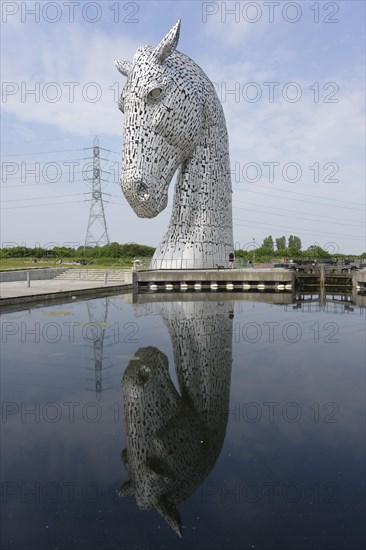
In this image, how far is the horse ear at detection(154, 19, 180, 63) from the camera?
19141 millimetres

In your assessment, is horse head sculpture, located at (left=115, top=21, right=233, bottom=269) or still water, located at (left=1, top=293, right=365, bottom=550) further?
horse head sculpture, located at (left=115, top=21, right=233, bottom=269)

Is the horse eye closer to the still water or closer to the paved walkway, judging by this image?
the paved walkway

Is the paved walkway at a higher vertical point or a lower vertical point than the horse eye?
lower

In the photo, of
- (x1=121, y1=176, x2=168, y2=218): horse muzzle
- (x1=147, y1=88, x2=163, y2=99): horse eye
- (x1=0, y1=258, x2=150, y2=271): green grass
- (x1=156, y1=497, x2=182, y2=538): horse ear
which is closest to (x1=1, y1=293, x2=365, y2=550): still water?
(x1=156, y1=497, x2=182, y2=538): horse ear

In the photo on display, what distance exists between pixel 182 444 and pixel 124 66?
20784 mm

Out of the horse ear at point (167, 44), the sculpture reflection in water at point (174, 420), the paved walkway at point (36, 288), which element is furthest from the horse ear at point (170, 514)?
the horse ear at point (167, 44)

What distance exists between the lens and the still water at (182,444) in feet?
9.48

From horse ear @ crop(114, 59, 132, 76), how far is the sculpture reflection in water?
55.0ft

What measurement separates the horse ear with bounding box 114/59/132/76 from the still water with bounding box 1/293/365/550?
16.6 metres

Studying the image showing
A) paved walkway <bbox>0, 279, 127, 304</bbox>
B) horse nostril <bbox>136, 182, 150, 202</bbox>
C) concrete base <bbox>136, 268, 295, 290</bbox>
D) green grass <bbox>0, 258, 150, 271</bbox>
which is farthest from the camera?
green grass <bbox>0, 258, 150, 271</bbox>

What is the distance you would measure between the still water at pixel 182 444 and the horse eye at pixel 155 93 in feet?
46.4

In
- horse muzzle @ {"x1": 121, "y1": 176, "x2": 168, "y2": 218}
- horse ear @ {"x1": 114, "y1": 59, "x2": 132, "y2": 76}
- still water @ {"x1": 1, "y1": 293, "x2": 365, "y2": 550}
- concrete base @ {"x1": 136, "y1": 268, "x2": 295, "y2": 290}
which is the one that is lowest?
still water @ {"x1": 1, "y1": 293, "x2": 365, "y2": 550}

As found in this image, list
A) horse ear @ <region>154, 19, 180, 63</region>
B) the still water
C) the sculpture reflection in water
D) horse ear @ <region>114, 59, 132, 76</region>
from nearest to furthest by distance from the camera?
the still water
the sculpture reflection in water
horse ear @ <region>154, 19, 180, 63</region>
horse ear @ <region>114, 59, 132, 76</region>

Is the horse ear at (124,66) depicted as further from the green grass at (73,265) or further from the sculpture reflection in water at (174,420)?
the sculpture reflection in water at (174,420)
